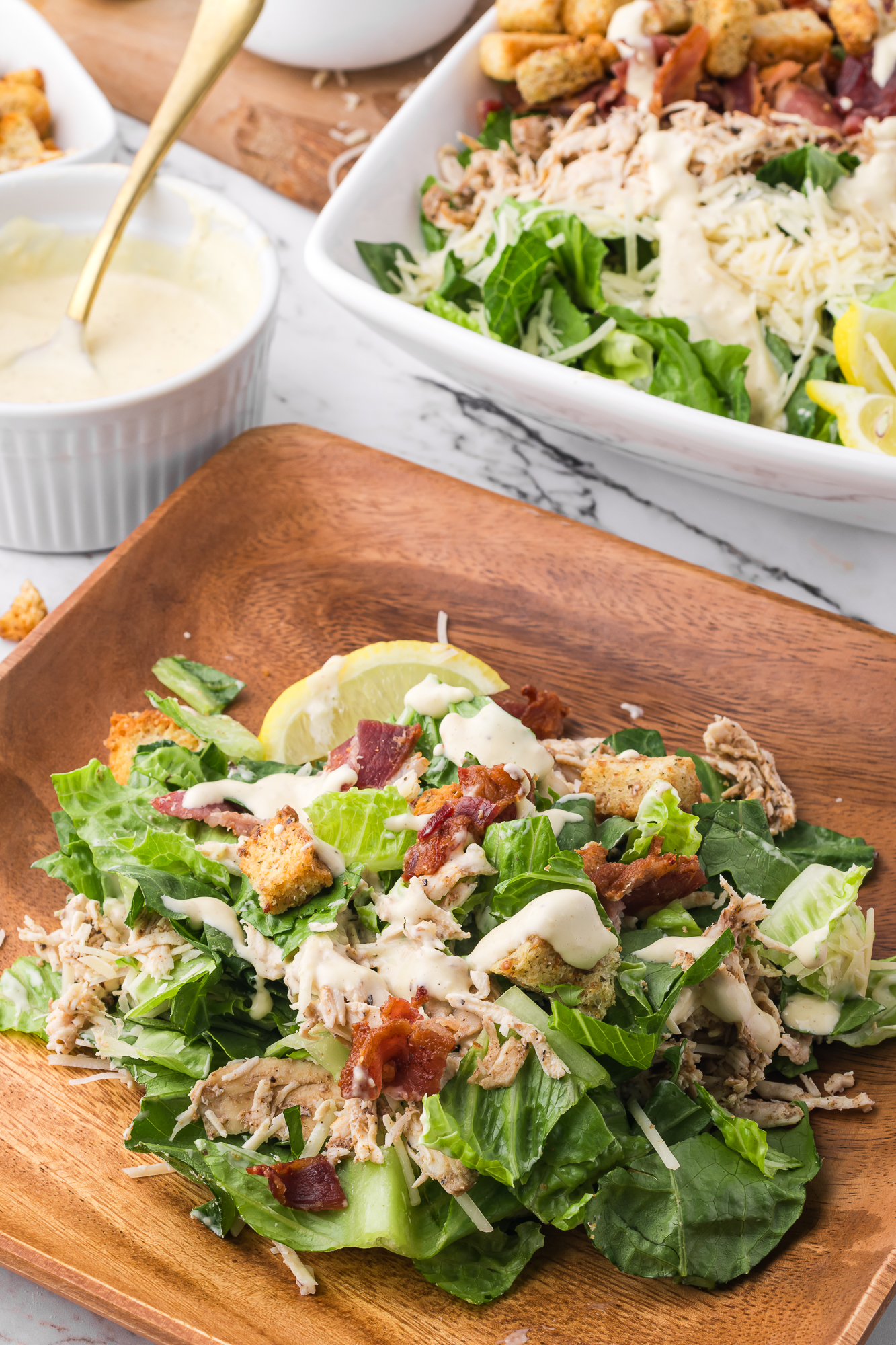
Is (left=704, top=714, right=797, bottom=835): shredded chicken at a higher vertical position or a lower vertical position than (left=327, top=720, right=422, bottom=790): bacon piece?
lower

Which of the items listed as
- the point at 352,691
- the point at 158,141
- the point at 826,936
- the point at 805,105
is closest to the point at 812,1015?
the point at 826,936

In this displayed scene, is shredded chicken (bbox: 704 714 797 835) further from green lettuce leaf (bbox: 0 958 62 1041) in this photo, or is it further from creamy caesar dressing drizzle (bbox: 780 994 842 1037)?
green lettuce leaf (bbox: 0 958 62 1041)

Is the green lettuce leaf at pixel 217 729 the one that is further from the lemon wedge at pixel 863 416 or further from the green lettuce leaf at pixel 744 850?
the lemon wedge at pixel 863 416

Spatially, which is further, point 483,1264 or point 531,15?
point 531,15

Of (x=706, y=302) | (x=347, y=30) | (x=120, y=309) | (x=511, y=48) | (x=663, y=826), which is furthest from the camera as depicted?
(x=347, y=30)

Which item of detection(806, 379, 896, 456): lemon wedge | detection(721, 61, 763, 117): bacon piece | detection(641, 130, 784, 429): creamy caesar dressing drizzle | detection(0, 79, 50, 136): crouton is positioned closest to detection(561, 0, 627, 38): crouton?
detection(721, 61, 763, 117): bacon piece

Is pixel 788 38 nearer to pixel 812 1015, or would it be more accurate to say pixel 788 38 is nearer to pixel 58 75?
pixel 58 75

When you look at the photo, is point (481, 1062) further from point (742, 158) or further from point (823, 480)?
point (742, 158)

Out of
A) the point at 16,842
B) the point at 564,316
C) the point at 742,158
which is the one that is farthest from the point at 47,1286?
the point at 742,158
